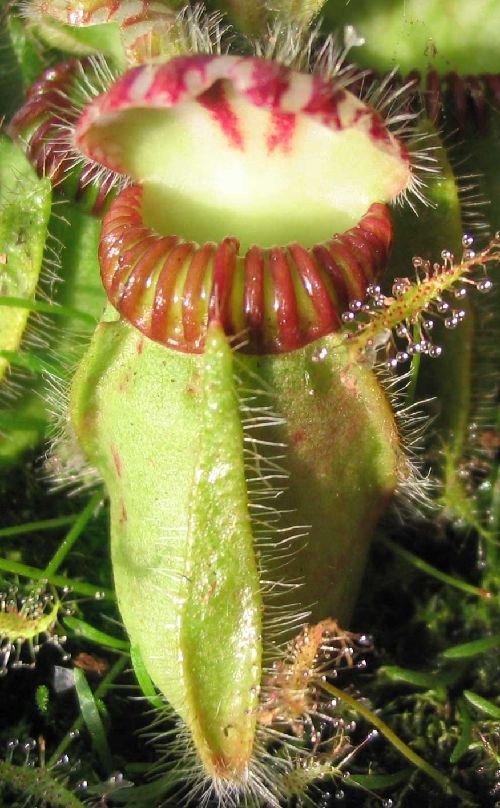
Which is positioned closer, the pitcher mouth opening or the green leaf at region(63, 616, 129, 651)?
the pitcher mouth opening

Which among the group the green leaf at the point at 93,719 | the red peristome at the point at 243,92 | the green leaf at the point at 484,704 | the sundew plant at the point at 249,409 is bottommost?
the green leaf at the point at 93,719

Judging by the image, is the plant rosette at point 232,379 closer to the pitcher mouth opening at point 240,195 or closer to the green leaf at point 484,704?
the pitcher mouth opening at point 240,195

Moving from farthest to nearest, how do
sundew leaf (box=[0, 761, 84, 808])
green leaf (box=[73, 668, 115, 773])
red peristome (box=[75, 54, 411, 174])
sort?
green leaf (box=[73, 668, 115, 773]) < sundew leaf (box=[0, 761, 84, 808]) < red peristome (box=[75, 54, 411, 174])

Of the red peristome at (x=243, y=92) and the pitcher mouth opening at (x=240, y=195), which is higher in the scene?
the red peristome at (x=243, y=92)

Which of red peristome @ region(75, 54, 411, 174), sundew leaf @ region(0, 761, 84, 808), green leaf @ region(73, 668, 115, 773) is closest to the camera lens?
red peristome @ region(75, 54, 411, 174)

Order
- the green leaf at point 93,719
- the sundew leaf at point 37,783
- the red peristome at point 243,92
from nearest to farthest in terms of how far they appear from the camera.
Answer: the red peristome at point 243,92
the sundew leaf at point 37,783
the green leaf at point 93,719

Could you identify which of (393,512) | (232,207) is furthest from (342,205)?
(393,512)

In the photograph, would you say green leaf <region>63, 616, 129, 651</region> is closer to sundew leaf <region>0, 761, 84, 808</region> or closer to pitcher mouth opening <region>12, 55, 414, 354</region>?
sundew leaf <region>0, 761, 84, 808</region>

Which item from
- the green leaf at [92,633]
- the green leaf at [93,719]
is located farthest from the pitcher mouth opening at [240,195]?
the green leaf at [93,719]

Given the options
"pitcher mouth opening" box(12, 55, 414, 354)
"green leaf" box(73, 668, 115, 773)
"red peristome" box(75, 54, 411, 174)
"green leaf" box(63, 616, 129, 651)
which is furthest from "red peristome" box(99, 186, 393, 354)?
"green leaf" box(73, 668, 115, 773)
